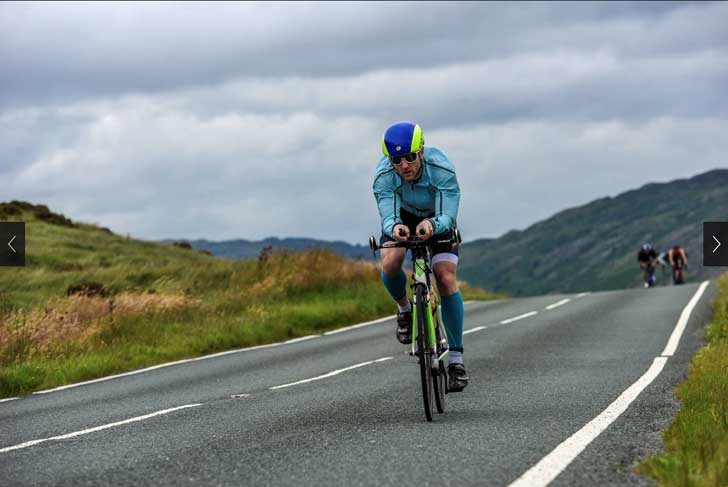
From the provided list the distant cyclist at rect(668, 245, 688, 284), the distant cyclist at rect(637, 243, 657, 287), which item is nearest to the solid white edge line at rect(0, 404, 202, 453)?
the distant cyclist at rect(668, 245, 688, 284)

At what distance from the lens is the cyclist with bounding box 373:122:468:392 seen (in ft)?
25.3

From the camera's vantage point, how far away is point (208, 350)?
1745 cm

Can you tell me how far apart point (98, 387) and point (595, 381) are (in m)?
5.84

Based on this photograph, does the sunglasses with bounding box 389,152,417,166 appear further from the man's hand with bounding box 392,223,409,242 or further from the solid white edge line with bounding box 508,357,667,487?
the solid white edge line with bounding box 508,357,667,487

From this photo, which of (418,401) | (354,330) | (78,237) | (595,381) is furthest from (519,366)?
(78,237)

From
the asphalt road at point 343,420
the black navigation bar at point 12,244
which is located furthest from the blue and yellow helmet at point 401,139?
the black navigation bar at point 12,244

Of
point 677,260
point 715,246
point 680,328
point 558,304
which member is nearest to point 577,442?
point 715,246

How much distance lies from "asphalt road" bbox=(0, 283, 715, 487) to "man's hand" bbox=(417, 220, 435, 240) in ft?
4.66

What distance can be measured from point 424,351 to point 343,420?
1000mm

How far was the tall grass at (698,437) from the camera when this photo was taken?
5.43m

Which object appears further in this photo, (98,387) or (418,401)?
(98,387)

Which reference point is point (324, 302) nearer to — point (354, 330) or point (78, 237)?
point (354, 330)

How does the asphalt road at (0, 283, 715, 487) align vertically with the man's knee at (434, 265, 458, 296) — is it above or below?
below

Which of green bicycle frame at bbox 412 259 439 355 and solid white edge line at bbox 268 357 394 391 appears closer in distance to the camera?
green bicycle frame at bbox 412 259 439 355
